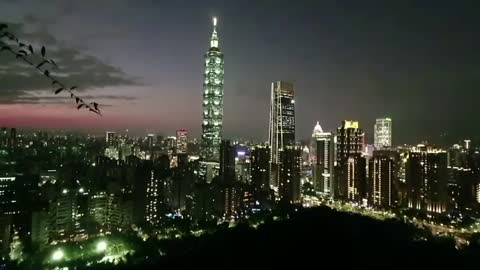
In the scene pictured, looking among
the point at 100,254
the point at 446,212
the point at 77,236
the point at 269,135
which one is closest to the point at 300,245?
the point at 100,254

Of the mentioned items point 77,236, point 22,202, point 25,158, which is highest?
point 25,158

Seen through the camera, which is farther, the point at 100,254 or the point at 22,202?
the point at 22,202

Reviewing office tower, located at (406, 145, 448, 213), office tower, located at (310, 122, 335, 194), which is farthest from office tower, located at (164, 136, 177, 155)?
office tower, located at (406, 145, 448, 213)

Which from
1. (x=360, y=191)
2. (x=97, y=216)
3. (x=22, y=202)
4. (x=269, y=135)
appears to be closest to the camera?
(x=22, y=202)

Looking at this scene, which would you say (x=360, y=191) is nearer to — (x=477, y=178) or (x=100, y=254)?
(x=477, y=178)

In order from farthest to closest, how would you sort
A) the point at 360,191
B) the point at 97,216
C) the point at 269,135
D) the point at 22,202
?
the point at 269,135 < the point at 360,191 < the point at 97,216 < the point at 22,202

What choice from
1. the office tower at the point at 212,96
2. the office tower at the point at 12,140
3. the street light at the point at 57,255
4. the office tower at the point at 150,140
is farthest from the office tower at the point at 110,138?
the street light at the point at 57,255

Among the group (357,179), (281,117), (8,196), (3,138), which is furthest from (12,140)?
(281,117)

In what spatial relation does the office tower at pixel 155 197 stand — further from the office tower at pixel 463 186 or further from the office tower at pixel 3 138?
the office tower at pixel 463 186

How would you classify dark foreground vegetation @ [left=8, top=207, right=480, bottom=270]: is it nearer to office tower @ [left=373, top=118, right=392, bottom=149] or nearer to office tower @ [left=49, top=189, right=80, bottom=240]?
office tower @ [left=49, top=189, right=80, bottom=240]
